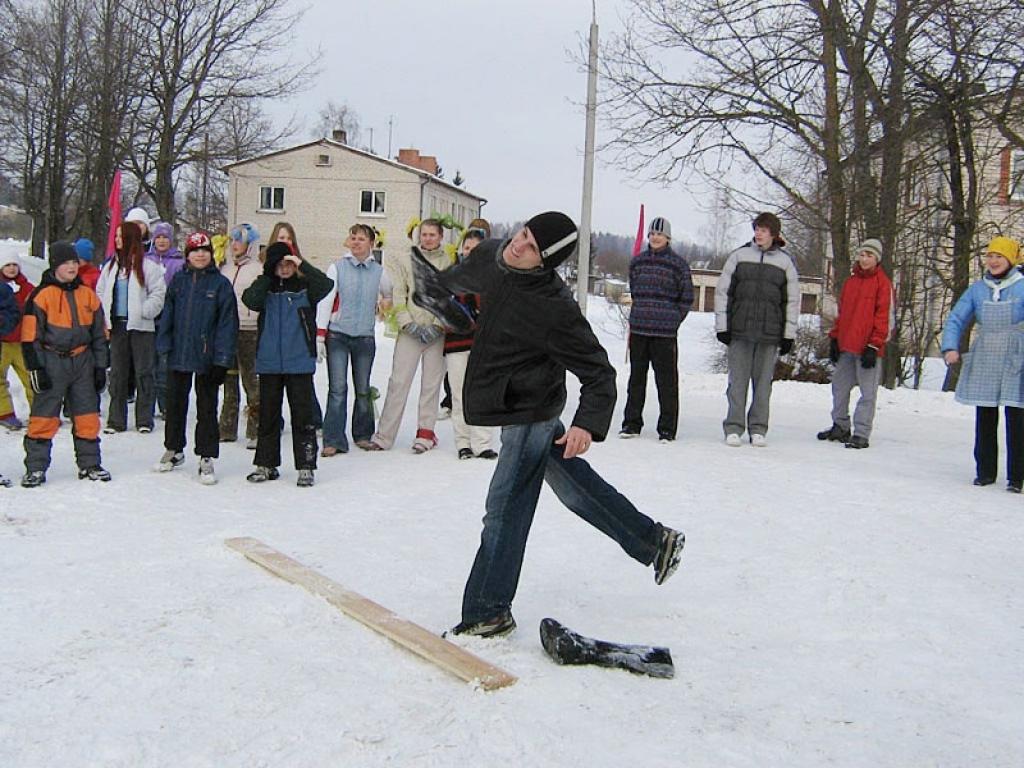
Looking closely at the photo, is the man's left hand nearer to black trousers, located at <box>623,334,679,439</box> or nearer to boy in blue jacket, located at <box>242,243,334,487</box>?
boy in blue jacket, located at <box>242,243,334,487</box>

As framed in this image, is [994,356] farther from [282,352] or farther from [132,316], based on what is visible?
[132,316]

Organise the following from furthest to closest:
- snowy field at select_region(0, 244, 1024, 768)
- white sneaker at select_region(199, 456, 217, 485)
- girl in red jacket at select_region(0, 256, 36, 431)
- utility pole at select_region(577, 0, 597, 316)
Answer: utility pole at select_region(577, 0, 597, 316) → girl in red jacket at select_region(0, 256, 36, 431) → white sneaker at select_region(199, 456, 217, 485) → snowy field at select_region(0, 244, 1024, 768)

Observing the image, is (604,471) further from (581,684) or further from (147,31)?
(147,31)

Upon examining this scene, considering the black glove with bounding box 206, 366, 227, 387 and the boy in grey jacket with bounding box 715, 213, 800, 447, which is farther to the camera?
the boy in grey jacket with bounding box 715, 213, 800, 447

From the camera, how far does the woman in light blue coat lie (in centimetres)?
793

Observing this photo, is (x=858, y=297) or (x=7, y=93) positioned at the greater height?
(x=7, y=93)

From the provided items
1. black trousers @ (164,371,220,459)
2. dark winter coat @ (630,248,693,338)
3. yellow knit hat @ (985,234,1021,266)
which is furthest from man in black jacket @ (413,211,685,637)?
dark winter coat @ (630,248,693,338)

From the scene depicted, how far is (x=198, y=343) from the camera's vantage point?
7543mm

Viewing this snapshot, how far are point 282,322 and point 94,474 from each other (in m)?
1.78

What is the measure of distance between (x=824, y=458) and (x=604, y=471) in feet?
8.20

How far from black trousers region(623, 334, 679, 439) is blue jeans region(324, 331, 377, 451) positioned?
2639 millimetres

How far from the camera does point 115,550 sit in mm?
5488

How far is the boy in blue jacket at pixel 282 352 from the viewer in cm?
756

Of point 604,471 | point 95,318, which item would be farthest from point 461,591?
point 95,318
